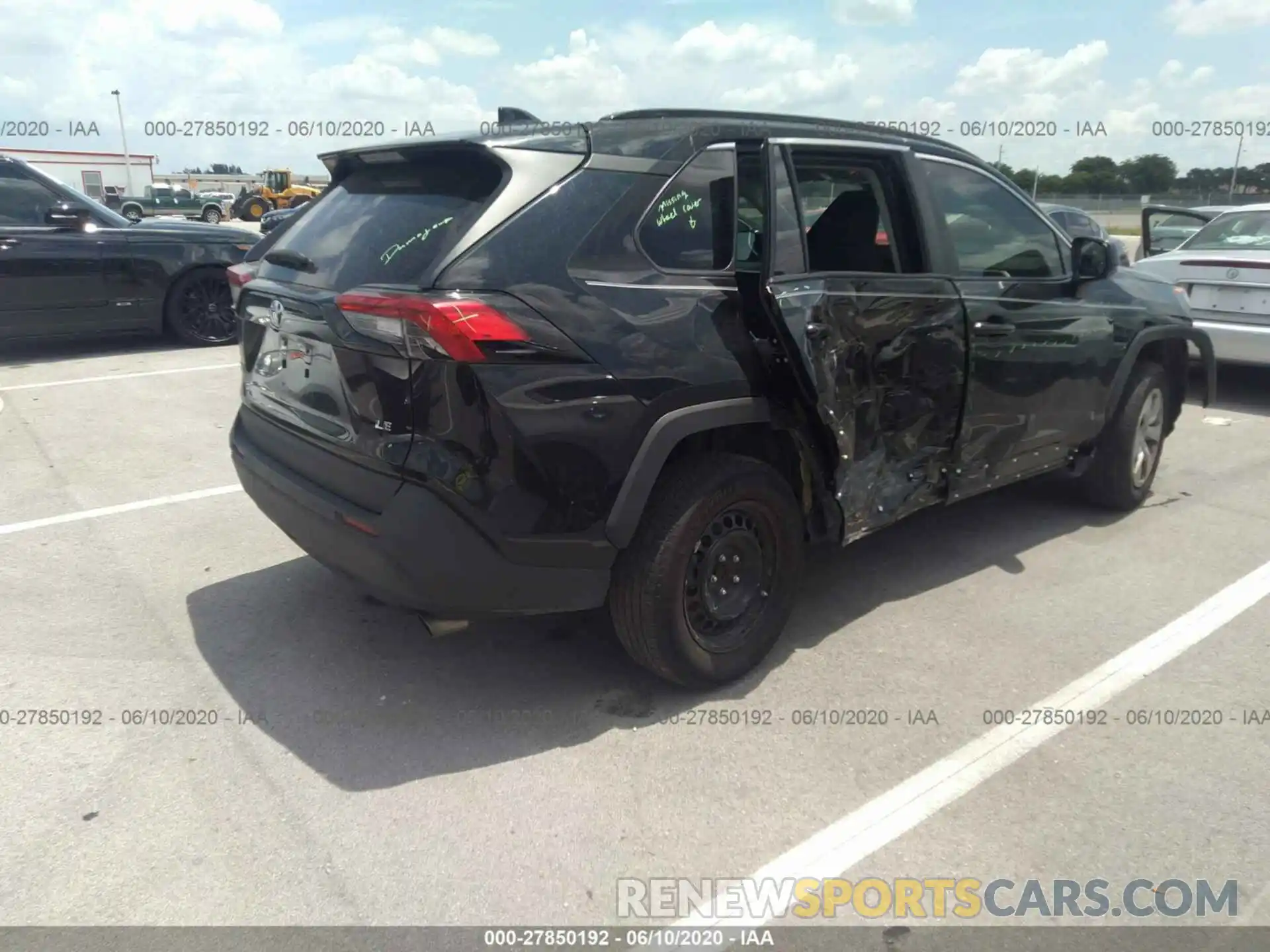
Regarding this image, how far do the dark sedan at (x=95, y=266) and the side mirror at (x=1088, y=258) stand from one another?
6258 mm

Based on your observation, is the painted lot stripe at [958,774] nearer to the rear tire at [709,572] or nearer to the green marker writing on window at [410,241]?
the rear tire at [709,572]

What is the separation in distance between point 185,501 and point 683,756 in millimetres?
3413

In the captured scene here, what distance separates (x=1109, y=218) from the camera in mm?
39344

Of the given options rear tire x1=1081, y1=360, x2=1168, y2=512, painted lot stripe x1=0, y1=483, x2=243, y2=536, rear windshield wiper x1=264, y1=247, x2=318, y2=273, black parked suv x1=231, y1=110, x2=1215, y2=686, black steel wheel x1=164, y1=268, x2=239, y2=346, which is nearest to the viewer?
black parked suv x1=231, y1=110, x2=1215, y2=686

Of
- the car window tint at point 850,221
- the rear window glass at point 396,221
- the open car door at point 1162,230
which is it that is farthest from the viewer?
the open car door at point 1162,230

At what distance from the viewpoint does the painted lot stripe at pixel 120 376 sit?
7805 mm

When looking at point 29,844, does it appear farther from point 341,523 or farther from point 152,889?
point 341,523

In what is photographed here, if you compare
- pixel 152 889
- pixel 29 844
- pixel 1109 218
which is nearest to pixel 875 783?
pixel 152 889

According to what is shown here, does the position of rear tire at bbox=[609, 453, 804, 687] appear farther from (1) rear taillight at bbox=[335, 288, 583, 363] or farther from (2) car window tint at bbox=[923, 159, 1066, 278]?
(2) car window tint at bbox=[923, 159, 1066, 278]

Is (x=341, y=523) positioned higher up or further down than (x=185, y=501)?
higher up

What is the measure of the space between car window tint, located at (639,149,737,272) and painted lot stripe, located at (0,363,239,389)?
21.6 feet

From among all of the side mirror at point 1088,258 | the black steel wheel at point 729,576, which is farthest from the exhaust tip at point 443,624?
the side mirror at point 1088,258

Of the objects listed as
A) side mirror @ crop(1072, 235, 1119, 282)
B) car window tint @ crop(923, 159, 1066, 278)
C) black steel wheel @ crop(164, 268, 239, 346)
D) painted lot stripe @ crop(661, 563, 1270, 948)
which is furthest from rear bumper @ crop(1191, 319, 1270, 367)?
black steel wheel @ crop(164, 268, 239, 346)

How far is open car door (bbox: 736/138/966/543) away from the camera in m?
3.29
